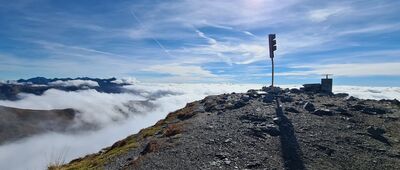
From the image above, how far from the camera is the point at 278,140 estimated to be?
952 inches

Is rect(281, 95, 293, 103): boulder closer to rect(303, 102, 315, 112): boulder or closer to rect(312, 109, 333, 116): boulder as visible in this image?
rect(303, 102, 315, 112): boulder

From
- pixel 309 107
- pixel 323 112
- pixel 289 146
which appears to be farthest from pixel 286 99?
pixel 289 146

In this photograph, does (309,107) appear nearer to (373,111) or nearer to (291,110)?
(291,110)

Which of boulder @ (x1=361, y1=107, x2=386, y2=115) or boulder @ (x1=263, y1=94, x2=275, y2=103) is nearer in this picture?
boulder @ (x1=361, y1=107, x2=386, y2=115)

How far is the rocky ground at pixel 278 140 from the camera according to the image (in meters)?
20.8

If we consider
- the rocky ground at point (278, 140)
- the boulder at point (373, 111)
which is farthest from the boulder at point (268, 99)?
the boulder at point (373, 111)

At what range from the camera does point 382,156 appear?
22.6 m

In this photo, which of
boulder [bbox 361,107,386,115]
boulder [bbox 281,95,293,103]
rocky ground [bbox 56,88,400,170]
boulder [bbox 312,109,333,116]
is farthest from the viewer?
boulder [bbox 281,95,293,103]

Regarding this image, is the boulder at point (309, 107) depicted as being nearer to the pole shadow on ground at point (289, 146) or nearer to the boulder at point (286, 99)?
the boulder at point (286, 99)

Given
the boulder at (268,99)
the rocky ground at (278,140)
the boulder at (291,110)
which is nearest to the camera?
the rocky ground at (278,140)

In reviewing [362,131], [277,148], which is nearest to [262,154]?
[277,148]

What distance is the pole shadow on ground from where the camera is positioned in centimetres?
2017

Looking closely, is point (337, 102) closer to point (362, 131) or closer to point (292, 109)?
point (292, 109)

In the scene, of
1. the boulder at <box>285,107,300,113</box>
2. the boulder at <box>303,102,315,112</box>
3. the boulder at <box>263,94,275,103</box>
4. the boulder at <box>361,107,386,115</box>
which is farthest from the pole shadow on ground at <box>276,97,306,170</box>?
the boulder at <box>361,107,386,115</box>
